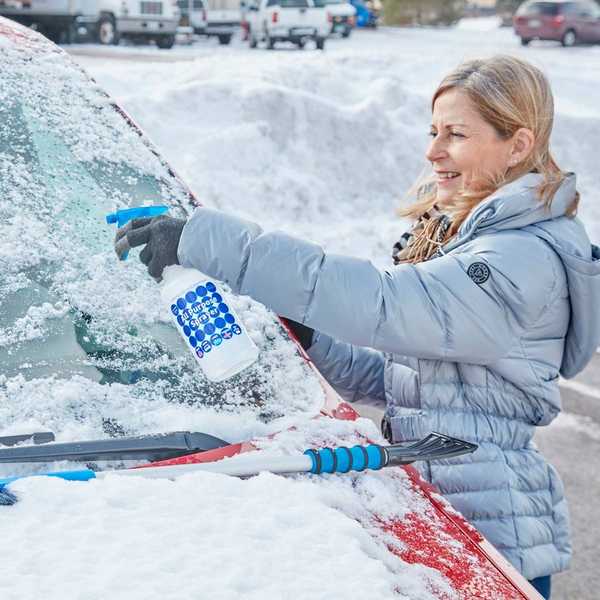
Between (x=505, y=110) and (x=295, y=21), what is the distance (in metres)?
25.1

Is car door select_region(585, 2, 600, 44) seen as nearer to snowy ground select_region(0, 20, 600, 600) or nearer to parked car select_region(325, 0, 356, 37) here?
snowy ground select_region(0, 20, 600, 600)

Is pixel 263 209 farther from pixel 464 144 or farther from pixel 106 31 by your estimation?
pixel 106 31

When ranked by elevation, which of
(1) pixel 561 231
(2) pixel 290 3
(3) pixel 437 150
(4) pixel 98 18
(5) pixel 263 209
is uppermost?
(3) pixel 437 150

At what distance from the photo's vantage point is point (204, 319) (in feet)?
6.35

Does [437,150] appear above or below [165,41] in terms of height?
above

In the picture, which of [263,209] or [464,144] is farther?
[263,209]

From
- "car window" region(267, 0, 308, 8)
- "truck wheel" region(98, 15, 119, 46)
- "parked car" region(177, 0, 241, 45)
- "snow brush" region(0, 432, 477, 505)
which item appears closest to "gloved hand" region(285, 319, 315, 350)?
"snow brush" region(0, 432, 477, 505)

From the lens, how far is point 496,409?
2148 millimetres

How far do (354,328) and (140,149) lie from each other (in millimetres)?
835

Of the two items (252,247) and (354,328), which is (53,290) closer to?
(252,247)

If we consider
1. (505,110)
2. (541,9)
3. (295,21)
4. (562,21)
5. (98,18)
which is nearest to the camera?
(505,110)

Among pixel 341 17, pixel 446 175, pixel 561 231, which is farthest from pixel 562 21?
pixel 561 231

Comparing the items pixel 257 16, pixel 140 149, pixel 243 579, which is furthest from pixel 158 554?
pixel 257 16

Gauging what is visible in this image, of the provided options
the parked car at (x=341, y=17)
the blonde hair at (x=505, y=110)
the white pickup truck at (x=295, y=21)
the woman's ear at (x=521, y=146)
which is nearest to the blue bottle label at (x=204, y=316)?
the blonde hair at (x=505, y=110)
